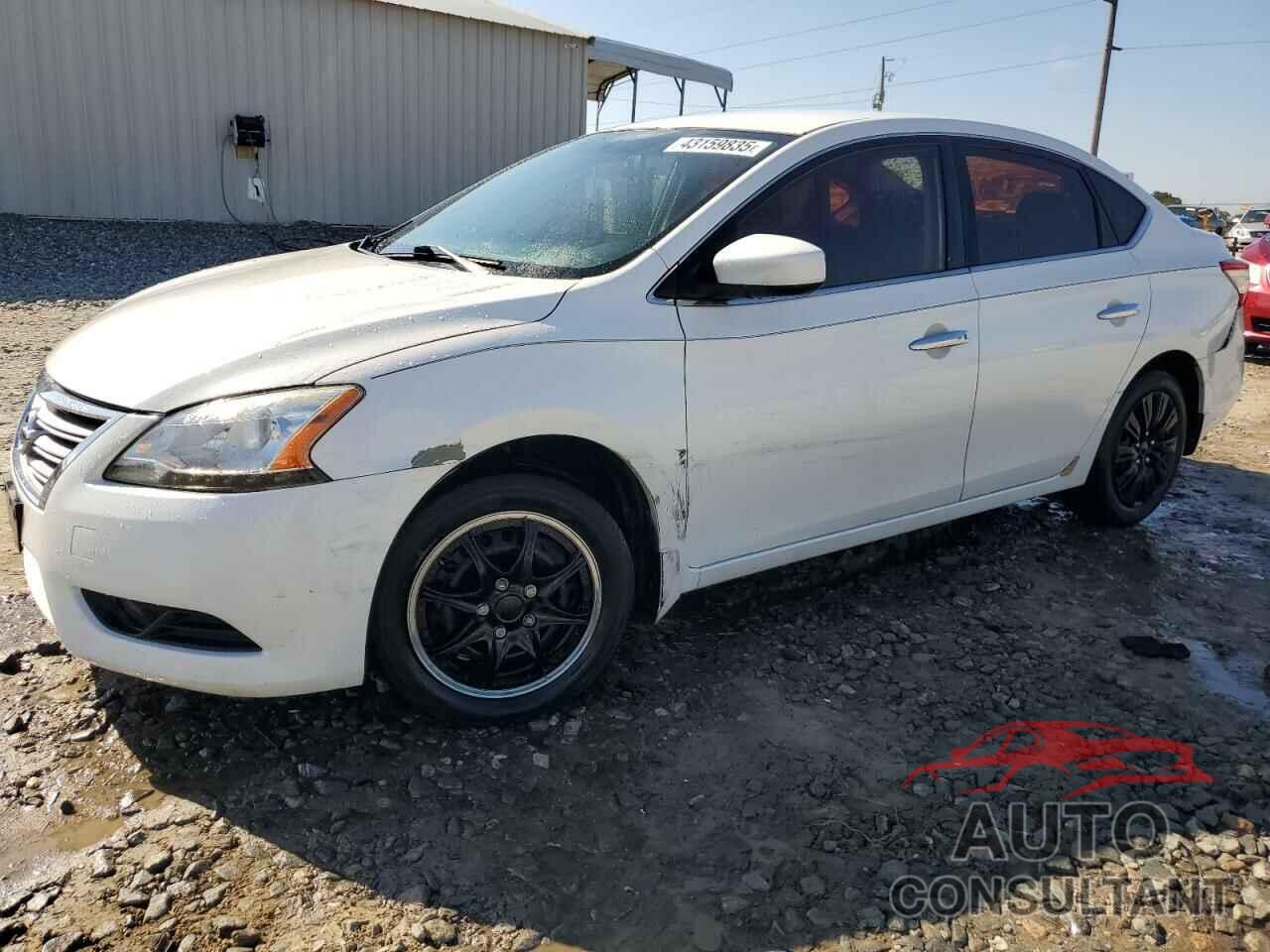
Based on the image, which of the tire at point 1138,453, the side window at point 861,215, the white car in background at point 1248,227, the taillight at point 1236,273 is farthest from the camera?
the white car in background at point 1248,227

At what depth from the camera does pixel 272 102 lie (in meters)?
15.1

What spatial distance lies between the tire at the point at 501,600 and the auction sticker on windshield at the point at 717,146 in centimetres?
133

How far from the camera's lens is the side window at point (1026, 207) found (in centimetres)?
387

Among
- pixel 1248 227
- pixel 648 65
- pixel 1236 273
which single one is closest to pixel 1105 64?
pixel 1248 227

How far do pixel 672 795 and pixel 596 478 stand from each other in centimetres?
92

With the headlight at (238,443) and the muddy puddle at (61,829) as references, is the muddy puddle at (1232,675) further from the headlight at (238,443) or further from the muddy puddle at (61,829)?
the muddy puddle at (61,829)

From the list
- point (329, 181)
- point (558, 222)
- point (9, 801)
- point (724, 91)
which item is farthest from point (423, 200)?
point (9, 801)

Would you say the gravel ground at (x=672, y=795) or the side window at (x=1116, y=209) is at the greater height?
the side window at (x=1116, y=209)

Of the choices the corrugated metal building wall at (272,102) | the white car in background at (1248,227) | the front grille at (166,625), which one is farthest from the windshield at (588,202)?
the white car in background at (1248,227)

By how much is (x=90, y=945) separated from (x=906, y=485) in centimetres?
270

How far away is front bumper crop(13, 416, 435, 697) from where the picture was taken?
7.82 ft

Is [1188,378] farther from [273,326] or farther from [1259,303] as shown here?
[1259,303]

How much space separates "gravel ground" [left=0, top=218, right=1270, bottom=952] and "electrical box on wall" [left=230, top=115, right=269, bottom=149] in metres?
12.9

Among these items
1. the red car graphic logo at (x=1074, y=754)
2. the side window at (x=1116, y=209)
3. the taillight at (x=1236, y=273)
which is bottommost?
the red car graphic logo at (x=1074, y=754)
